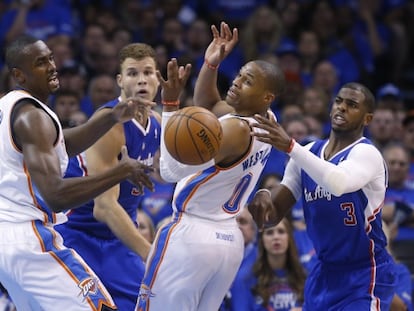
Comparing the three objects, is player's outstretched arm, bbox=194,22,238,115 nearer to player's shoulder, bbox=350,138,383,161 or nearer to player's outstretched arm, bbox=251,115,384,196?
player's outstretched arm, bbox=251,115,384,196

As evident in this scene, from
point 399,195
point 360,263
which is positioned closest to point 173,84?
point 360,263

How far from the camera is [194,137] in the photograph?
5.20 meters

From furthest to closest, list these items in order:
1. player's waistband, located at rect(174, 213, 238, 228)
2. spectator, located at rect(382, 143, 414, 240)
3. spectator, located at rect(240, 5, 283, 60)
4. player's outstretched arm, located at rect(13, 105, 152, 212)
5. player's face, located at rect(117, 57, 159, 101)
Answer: spectator, located at rect(240, 5, 283, 60) → spectator, located at rect(382, 143, 414, 240) → player's face, located at rect(117, 57, 159, 101) → player's waistband, located at rect(174, 213, 238, 228) → player's outstretched arm, located at rect(13, 105, 152, 212)

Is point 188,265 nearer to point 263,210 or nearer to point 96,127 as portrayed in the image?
point 263,210

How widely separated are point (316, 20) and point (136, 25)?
236cm

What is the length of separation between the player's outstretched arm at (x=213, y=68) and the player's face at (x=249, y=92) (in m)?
0.38

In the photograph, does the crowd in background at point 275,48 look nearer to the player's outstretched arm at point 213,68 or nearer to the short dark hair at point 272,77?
the player's outstretched arm at point 213,68

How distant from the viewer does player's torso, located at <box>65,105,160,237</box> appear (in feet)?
20.6

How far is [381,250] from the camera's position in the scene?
5.98m

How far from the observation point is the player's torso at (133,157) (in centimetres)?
628

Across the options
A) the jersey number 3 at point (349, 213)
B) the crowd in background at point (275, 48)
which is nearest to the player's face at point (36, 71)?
the jersey number 3 at point (349, 213)

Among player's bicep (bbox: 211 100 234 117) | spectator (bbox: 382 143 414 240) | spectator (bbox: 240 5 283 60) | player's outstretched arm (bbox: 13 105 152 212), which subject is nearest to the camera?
player's outstretched arm (bbox: 13 105 152 212)

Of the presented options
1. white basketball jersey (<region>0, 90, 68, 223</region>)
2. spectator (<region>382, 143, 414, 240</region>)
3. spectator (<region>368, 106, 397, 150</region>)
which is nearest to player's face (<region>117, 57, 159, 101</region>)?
white basketball jersey (<region>0, 90, 68, 223</region>)

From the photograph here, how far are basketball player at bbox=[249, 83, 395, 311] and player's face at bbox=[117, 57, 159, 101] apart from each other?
3.55 feet
